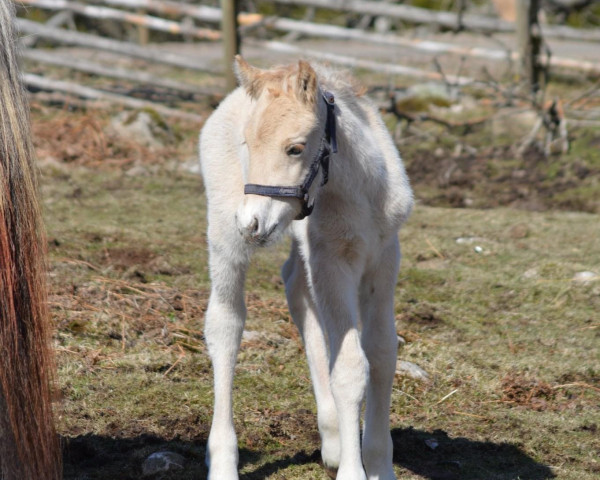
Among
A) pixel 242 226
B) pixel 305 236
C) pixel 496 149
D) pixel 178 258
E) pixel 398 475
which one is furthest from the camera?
pixel 496 149

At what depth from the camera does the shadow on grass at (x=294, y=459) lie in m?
3.63

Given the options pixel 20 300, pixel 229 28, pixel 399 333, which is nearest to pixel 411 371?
pixel 399 333

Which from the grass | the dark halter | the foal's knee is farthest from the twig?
the dark halter

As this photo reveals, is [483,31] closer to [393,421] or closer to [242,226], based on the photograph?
[393,421]

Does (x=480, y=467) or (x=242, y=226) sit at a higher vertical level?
(x=242, y=226)

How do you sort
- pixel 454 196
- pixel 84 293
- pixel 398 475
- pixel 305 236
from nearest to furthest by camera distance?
pixel 305 236, pixel 398 475, pixel 84 293, pixel 454 196

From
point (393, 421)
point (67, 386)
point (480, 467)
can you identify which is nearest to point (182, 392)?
point (67, 386)

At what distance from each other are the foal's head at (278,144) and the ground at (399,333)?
3.18 feet

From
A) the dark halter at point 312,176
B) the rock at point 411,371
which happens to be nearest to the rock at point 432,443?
the rock at point 411,371

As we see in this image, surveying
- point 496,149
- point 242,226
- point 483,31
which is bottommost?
point 496,149

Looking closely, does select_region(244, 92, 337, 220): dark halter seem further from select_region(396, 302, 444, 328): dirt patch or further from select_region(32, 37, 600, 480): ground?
select_region(396, 302, 444, 328): dirt patch

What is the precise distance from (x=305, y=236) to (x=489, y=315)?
2.46 metres

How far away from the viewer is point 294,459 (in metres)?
3.82

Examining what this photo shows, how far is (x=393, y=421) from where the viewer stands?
167 inches
